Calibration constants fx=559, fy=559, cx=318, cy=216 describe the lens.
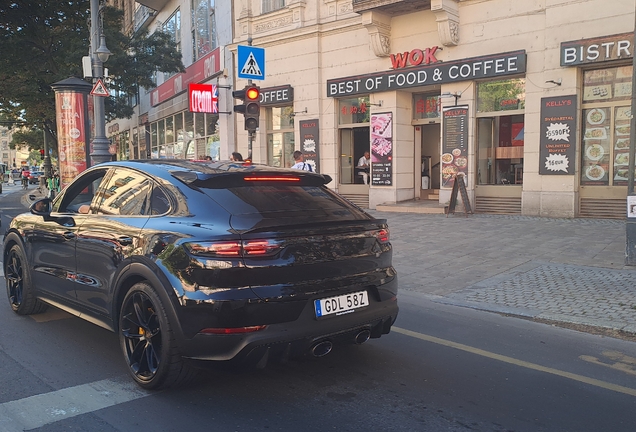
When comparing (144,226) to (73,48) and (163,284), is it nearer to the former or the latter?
(163,284)

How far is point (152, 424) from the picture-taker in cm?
349

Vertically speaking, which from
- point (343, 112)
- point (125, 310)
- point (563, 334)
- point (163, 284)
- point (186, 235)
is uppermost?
point (343, 112)

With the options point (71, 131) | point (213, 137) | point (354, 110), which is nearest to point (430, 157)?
point (354, 110)

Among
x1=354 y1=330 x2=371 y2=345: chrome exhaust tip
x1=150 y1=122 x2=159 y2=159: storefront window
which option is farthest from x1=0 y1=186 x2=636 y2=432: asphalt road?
x1=150 y1=122 x2=159 y2=159: storefront window

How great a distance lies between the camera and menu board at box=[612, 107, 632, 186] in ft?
42.9

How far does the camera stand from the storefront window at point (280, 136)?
2059 cm

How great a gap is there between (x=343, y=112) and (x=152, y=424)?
1615 cm

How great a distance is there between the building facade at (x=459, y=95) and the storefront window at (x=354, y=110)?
50 millimetres

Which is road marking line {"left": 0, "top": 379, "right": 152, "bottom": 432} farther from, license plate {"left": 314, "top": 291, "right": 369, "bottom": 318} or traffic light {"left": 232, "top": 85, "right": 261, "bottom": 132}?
traffic light {"left": 232, "top": 85, "right": 261, "bottom": 132}

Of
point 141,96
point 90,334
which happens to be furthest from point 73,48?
point 90,334

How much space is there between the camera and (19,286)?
6066mm

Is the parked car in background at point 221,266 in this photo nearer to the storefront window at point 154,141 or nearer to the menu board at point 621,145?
the menu board at point 621,145

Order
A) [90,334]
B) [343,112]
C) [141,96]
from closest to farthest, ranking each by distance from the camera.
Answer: [90,334] < [343,112] < [141,96]

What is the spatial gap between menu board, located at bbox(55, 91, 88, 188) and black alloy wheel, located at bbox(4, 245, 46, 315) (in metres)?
10.9
